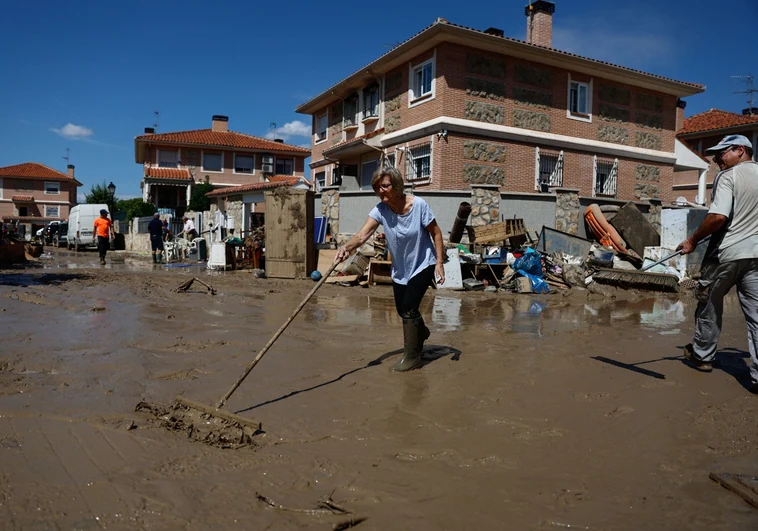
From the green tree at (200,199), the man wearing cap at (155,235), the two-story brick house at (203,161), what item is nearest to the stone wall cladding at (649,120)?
the man wearing cap at (155,235)

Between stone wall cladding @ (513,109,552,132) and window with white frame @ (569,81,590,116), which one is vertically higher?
window with white frame @ (569,81,590,116)

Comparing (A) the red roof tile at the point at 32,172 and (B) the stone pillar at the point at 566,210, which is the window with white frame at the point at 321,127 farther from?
(A) the red roof tile at the point at 32,172

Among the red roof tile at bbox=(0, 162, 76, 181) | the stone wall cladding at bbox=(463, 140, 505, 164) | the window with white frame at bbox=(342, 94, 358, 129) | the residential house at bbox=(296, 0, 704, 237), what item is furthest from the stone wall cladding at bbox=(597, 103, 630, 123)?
the red roof tile at bbox=(0, 162, 76, 181)

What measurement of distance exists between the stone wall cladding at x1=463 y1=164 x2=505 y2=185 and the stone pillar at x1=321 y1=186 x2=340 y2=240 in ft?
13.6

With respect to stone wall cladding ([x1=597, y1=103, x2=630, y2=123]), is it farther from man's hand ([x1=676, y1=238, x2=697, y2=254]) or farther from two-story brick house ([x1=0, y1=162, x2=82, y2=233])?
two-story brick house ([x1=0, y1=162, x2=82, y2=233])

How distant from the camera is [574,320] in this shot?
7.66 metres

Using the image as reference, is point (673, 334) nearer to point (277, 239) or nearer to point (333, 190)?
point (277, 239)

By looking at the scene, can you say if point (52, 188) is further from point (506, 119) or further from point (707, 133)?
point (707, 133)

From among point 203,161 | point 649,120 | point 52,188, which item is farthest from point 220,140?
point 52,188

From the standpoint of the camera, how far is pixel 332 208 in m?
17.1

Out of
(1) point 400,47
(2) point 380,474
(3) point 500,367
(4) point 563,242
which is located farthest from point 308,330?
(1) point 400,47

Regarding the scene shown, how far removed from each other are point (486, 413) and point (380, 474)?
1101mm

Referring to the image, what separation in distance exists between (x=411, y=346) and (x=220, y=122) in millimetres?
41441

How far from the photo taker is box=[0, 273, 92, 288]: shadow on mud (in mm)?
10432
